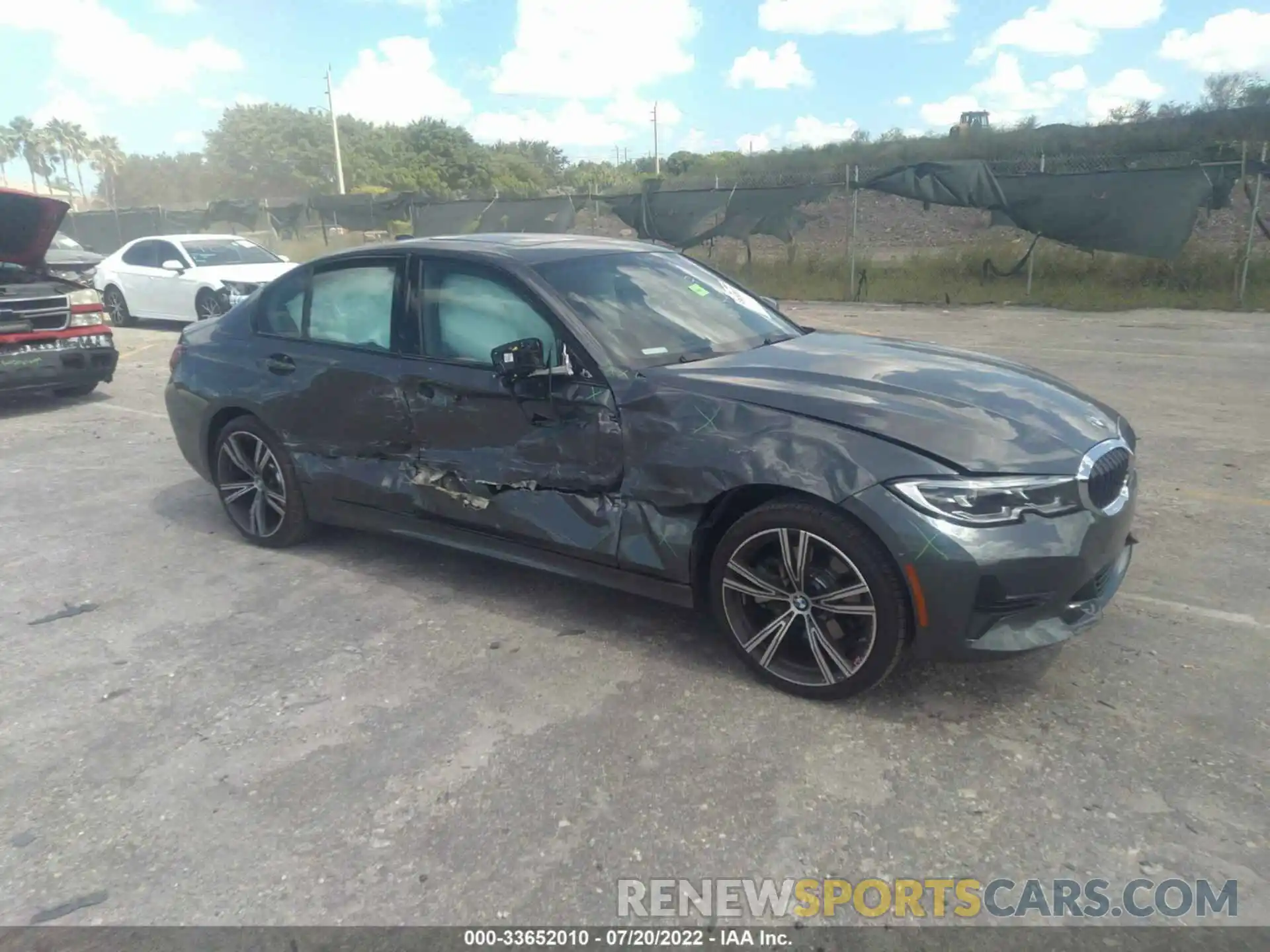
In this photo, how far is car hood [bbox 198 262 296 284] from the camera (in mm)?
13883

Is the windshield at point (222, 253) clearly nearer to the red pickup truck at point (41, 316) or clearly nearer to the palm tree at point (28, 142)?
the red pickup truck at point (41, 316)

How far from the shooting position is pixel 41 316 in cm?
863

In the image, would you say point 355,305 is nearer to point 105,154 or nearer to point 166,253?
point 166,253

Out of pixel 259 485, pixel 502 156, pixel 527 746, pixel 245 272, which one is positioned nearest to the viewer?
pixel 527 746

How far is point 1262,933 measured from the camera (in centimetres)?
229

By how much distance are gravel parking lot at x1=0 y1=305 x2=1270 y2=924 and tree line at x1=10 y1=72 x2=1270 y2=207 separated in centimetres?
1632

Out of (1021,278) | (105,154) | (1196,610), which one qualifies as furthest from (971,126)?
(105,154)

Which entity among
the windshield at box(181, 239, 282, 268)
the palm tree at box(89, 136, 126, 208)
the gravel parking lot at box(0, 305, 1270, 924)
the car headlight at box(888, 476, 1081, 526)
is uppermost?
the palm tree at box(89, 136, 126, 208)

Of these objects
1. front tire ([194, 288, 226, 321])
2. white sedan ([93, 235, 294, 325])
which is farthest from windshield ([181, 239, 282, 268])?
front tire ([194, 288, 226, 321])

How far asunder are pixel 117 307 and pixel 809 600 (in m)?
16.0

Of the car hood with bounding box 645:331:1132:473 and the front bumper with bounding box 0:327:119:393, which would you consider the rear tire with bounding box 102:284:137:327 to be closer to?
the front bumper with bounding box 0:327:119:393

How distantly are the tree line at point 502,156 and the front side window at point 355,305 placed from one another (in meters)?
15.6

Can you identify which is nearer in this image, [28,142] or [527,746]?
[527,746]

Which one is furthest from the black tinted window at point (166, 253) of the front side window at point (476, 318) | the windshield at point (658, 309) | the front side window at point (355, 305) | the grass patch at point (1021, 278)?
the windshield at point (658, 309)
